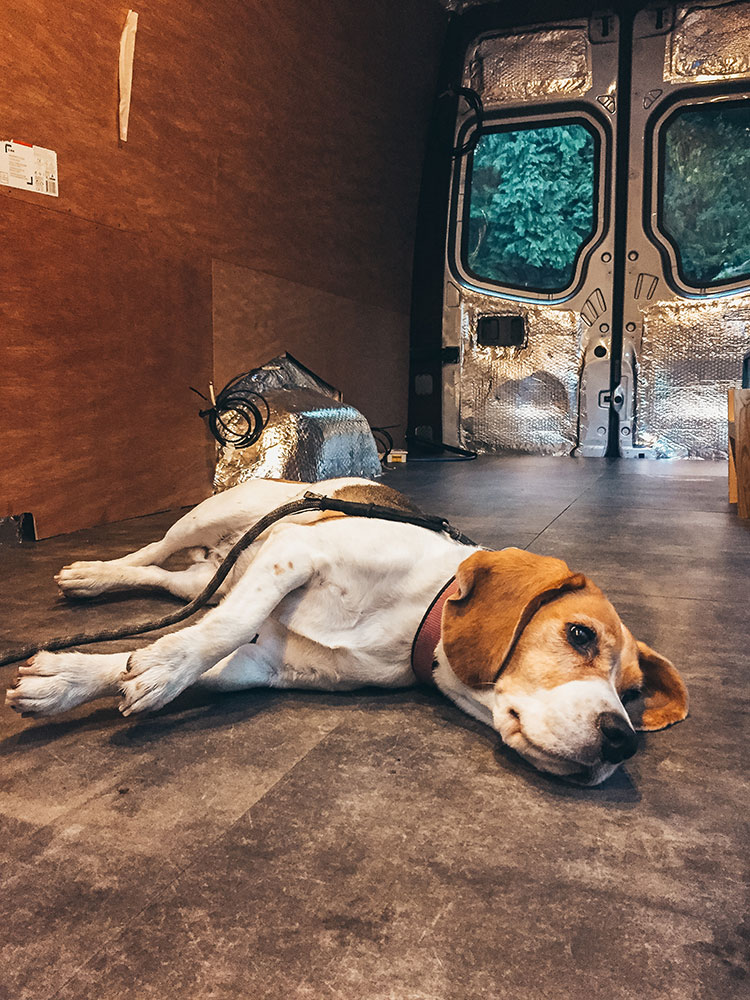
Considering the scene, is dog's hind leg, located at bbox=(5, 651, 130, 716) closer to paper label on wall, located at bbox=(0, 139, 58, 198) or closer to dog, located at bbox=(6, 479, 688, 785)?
dog, located at bbox=(6, 479, 688, 785)

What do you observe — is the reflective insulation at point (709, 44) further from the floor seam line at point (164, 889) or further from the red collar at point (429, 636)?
the floor seam line at point (164, 889)

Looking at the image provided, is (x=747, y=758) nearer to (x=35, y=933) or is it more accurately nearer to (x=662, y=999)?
(x=662, y=999)

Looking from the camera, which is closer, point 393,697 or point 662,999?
point 662,999

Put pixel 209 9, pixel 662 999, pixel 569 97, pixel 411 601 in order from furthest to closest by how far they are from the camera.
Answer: pixel 569 97 < pixel 209 9 < pixel 411 601 < pixel 662 999

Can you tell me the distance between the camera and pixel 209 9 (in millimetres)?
4750

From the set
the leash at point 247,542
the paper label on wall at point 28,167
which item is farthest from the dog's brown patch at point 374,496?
the paper label on wall at point 28,167

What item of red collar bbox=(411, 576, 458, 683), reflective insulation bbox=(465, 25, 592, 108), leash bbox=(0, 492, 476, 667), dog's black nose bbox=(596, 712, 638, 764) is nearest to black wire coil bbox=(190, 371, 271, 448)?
leash bbox=(0, 492, 476, 667)

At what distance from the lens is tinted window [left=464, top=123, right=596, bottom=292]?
800cm

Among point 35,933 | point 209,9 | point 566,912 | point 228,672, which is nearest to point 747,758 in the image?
point 566,912

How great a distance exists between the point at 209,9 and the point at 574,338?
467cm

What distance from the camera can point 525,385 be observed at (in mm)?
8383

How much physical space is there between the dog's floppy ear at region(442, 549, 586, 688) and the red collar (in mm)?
66

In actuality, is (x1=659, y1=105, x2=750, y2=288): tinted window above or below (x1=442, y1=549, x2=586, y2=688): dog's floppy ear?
above

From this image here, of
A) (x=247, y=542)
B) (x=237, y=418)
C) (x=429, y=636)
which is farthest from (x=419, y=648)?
(x=237, y=418)
